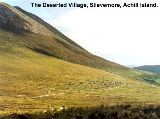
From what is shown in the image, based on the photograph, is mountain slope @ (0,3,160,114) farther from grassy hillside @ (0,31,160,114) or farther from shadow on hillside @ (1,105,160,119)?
shadow on hillside @ (1,105,160,119)

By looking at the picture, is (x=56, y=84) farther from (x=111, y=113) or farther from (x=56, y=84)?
(x=111, y=113)

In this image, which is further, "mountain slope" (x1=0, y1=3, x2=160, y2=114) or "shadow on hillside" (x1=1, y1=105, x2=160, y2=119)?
"mountain slope" (x1=0, y1=3, x2=160, y2=114)

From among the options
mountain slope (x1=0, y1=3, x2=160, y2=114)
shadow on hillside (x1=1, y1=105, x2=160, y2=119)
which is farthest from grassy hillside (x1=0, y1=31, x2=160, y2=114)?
shadow on hillside (x1=1, y1=105, x2=160, y2=119)

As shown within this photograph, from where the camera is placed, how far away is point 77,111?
2469cm

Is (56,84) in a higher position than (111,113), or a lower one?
lower

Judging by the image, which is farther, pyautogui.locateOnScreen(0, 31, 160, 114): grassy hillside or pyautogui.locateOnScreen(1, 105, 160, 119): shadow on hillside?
pyautogui.locateOnScreen(0, 31, 160, 114): grassy hillside

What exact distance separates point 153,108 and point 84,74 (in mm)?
150206

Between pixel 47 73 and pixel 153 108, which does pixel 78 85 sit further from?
pixel 153 108

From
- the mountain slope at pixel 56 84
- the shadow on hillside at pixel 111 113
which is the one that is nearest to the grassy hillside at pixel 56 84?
the mountain slope at pixel 56 84

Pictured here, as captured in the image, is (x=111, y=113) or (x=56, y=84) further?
(x=56, y=84)

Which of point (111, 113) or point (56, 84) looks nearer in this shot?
point (111, 113)

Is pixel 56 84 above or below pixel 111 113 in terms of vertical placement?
below

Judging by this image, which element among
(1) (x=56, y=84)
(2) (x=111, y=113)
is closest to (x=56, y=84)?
(1) (x=56, y=84)

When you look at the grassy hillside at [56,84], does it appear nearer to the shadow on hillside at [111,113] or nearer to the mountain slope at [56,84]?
the mountain slope at [56,84]
